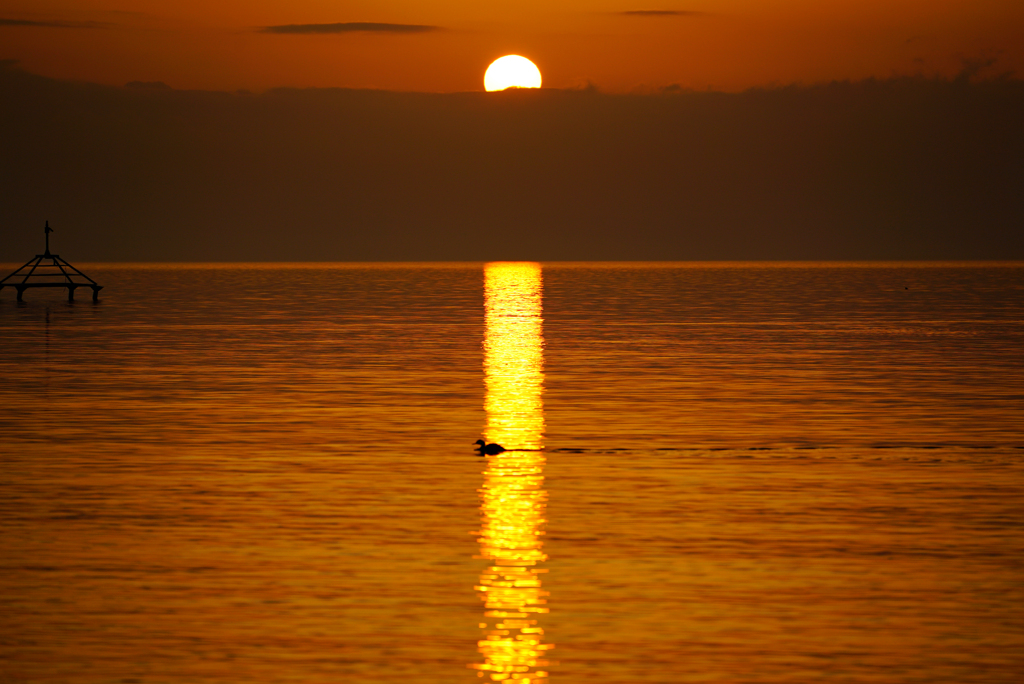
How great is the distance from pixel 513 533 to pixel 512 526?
60cm

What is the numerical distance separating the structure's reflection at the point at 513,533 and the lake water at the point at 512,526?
0.07 meters

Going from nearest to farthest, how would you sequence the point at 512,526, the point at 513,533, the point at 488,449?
the point at 513,533
the point at 512,526
the point at 488,449

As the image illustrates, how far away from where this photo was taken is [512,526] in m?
23.5

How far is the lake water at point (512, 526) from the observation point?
53.5 feet

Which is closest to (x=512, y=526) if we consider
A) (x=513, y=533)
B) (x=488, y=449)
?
(x=513, y=533)

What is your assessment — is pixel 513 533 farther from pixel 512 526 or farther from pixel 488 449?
pixel 488 449

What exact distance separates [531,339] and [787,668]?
6213 centimetres

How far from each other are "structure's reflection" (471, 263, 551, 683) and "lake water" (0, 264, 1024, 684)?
70 mm

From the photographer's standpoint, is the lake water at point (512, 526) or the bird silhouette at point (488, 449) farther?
the bird silhouette at point (488, 449)

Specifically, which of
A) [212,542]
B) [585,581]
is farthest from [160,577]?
[585,581]

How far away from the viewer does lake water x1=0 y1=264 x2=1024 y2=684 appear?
16.3 m

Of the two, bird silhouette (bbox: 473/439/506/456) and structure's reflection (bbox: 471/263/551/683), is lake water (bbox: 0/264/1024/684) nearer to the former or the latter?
structure's reflection (bbox: 471/263/551/683)

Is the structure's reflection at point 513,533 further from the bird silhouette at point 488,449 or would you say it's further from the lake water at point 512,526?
the bird silhouette at point 488,449

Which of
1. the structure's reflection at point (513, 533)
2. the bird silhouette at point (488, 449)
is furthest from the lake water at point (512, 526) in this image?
the bird silhouette at point (488, 449)
